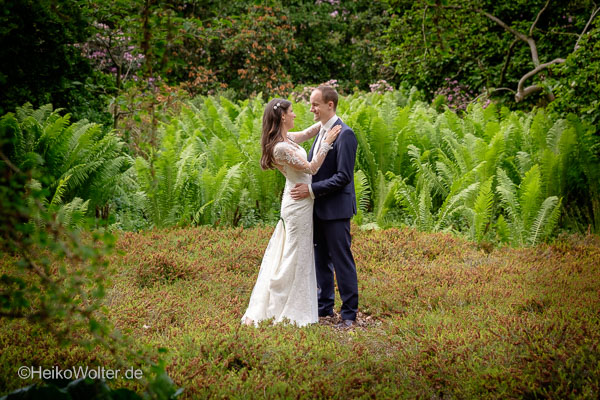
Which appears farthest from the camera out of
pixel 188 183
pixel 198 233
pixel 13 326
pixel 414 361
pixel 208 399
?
pixel 188 183

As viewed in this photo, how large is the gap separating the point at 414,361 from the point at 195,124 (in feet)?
29.3

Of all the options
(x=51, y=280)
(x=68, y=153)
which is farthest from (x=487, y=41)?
(x=51, y=280)

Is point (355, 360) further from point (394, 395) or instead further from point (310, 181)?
point (310, 181)

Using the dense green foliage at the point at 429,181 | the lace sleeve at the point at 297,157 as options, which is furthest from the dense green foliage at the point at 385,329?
the lace sleeve at the point at 297,157

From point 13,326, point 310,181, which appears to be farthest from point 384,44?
point 13,326

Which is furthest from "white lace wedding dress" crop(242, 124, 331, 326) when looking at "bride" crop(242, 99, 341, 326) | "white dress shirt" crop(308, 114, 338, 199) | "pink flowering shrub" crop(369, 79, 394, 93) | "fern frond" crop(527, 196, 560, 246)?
"pink flowering shrub" crop(369, 79, 394, 93)

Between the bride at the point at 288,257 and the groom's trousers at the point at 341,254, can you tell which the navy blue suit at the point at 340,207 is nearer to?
the groom's trousers at the point at 341,254

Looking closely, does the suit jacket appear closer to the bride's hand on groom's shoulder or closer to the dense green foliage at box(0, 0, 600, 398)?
the bride's hand on groom's shoulder

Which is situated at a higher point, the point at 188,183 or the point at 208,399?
the point at 188,183

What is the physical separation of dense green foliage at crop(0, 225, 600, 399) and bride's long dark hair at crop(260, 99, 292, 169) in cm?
145

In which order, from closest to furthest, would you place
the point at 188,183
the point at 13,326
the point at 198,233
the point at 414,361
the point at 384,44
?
the point at 414,361, the point at 13,326, the point at 198,233, the point at 188,183, the point at 384,44

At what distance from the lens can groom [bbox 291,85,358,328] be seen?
14.0 ft

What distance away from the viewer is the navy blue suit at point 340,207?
426cm

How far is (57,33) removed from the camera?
22.8 ft
